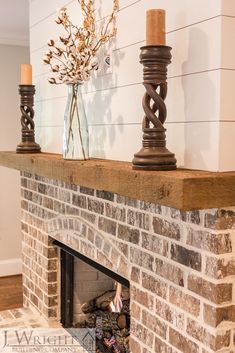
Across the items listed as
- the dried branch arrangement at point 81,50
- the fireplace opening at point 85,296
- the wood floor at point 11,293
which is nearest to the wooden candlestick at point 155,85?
the dried branch arrangement at point 81,50

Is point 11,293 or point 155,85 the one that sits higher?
point 155,85

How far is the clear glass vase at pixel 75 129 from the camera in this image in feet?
6.57

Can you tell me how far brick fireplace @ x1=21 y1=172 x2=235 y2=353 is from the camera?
138 cm

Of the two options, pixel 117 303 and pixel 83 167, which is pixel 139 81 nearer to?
pixel 83 167

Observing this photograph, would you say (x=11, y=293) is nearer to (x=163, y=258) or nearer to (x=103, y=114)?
(x=103, y=114)

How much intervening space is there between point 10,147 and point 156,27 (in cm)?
336

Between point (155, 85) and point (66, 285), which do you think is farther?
point (66, 285)

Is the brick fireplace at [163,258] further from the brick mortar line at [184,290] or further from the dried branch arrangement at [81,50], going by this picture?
the dried branch arrangement at [81,50]

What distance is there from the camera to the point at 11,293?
13.5 ft

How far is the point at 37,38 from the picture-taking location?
2842mm

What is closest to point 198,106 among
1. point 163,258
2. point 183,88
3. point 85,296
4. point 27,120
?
point 183,88

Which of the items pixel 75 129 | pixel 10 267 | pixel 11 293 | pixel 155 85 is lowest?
pixel 11 293

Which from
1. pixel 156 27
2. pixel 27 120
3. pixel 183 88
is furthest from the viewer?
pixel 27 120

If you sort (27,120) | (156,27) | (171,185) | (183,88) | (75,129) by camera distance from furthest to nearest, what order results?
(27,120)
(75,129)
(183,88)
(156,27)
(171,185)
